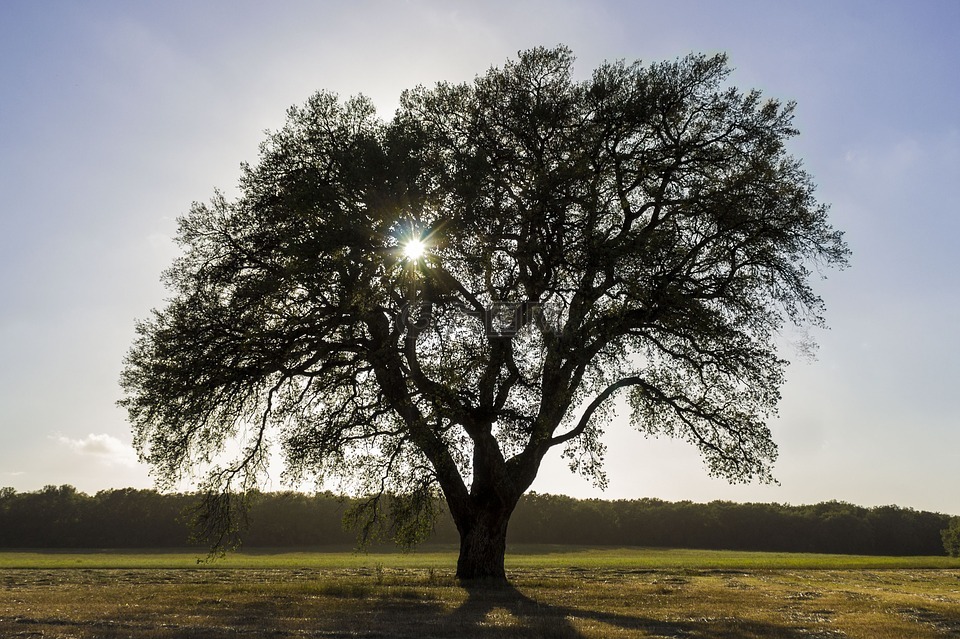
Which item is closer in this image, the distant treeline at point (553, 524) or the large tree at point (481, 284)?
the large tree at point (481, 284)

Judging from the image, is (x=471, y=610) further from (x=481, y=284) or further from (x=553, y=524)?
(x=553, y=524)

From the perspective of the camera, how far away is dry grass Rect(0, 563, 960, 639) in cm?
1369

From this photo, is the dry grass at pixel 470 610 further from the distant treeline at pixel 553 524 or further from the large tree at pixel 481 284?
the distant treeline at pixel 553 524

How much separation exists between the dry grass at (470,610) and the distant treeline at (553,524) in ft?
176

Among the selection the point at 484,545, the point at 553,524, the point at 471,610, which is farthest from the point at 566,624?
the point at 553,524

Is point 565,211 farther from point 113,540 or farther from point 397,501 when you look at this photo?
point 113,540

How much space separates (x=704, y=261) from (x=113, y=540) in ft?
241

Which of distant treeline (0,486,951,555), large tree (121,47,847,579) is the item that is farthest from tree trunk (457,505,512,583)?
distant treeline (0,486,951,555)

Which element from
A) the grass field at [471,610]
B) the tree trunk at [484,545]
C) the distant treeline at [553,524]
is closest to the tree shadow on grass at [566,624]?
the grass field at [471,610]

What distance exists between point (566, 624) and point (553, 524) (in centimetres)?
7152

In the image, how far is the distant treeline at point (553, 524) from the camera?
77.1m

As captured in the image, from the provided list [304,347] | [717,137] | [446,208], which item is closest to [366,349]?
[304,347]

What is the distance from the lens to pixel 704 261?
25.5 meters

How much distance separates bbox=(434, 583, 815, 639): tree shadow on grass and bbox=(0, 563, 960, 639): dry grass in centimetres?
3
